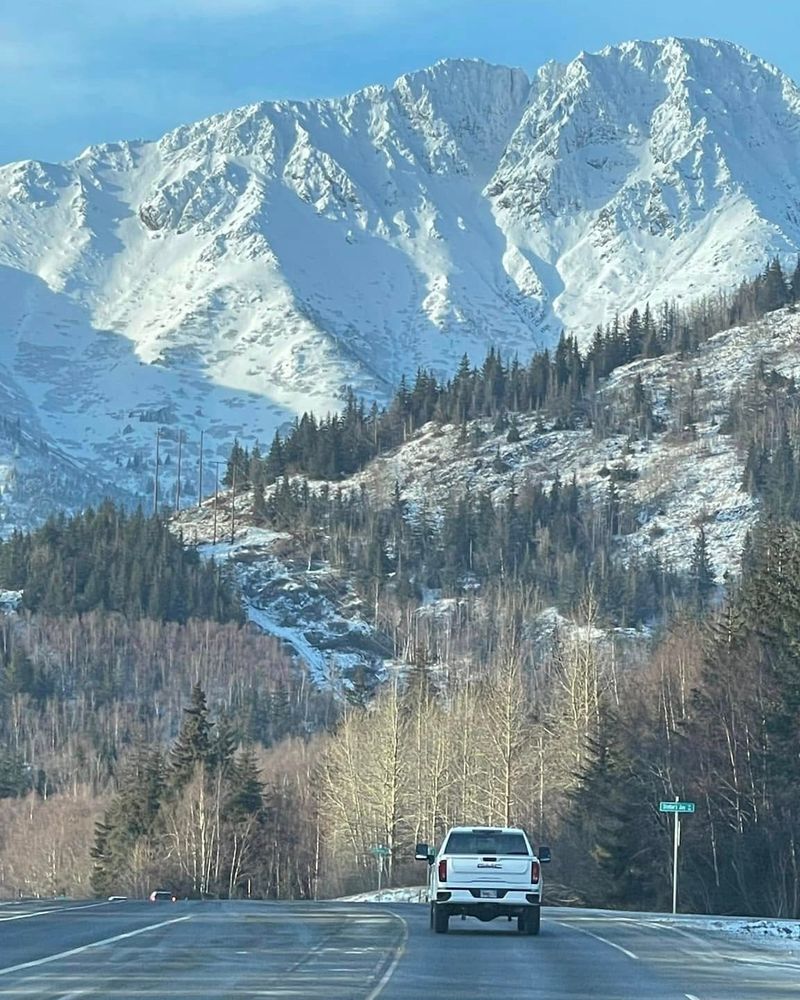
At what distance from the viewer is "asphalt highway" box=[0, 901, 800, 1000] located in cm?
2266

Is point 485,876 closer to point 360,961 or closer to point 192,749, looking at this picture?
point 360,961

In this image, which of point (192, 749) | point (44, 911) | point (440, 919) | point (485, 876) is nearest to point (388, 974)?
point (485, 876)

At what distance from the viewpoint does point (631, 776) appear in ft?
231

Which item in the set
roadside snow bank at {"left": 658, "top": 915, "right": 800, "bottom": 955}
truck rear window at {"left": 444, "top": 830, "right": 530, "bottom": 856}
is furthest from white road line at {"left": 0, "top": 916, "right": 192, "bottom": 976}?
roadside snow bank at {"left": 658, "top": 915, "right": 800, "bottom": 955}

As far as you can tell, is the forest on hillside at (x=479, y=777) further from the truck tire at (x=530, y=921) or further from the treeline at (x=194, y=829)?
the truck tire at (x=530, y=921)

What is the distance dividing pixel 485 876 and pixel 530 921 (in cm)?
202

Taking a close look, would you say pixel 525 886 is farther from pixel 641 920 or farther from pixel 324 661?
pixel 324 661

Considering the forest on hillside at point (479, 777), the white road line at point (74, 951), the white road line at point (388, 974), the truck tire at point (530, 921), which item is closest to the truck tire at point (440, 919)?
the white road line at point (388, 974)

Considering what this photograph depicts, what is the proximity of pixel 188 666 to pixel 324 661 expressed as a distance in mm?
14967

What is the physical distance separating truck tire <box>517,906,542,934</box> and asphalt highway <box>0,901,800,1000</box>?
297 millimetres

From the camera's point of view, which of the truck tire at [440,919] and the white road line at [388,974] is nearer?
the white road line at [388,974]

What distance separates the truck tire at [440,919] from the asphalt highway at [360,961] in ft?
1.37

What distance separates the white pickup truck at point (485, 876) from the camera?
33438 millimetres

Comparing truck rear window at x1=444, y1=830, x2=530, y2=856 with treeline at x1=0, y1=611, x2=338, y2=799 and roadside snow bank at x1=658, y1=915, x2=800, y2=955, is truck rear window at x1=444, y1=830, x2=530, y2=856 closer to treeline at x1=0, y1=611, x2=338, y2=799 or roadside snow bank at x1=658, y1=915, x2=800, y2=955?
roadside snow bank at x1=658, y1=915, x2=800, y2=955
